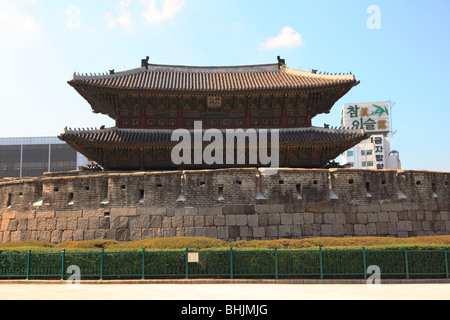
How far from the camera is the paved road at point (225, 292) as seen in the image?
10039mm

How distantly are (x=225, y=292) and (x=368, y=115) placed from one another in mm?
60735

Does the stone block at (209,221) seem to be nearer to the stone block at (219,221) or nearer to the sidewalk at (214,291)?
the stone block at (219,221)

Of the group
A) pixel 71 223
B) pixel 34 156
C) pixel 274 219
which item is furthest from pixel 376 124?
pixel 34 156

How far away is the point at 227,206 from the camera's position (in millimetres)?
18078

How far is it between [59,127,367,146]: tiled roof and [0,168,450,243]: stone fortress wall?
3.53 m

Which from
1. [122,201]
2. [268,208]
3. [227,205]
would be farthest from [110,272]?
[268,208]

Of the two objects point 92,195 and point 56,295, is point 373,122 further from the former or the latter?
point 56,295

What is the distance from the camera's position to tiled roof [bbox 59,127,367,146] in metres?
21.7

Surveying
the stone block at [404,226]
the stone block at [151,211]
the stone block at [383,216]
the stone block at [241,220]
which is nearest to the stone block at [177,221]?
the stone block at [151,211]

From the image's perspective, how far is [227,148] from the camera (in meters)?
22.2

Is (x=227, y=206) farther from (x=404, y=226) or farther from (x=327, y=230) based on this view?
(x=404, y=226)

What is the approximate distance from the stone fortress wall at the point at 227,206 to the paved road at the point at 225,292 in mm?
5265

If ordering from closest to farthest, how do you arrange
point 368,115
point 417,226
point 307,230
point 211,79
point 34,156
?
point 307,230 < point 417,226 < point 211,79 < point 368,115 < point 34,156

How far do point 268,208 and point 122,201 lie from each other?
22.6 feet
